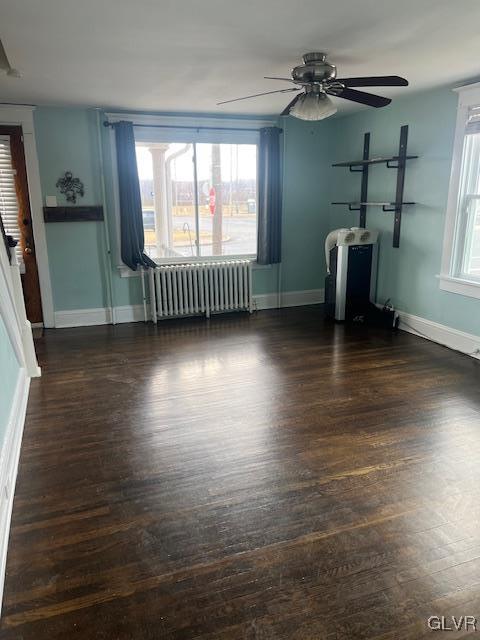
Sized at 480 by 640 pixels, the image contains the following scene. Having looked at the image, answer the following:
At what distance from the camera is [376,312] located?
544 cm

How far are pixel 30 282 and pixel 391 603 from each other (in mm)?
4830

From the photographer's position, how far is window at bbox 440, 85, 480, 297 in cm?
409

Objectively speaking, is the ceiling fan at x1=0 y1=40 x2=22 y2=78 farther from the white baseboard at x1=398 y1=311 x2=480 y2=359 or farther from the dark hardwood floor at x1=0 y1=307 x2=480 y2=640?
the white baseboard at x1=398 y1=311 x2=480 y2=359

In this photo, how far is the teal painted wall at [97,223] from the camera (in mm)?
5031

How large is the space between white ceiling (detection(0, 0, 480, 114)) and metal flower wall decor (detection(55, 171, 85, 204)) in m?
1.02

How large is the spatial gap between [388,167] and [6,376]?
433 cm

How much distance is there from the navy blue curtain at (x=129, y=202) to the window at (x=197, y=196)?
199 mm

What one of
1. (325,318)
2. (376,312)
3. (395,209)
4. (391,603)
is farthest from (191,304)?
(391,603)

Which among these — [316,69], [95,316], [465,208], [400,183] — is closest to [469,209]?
[465,208]

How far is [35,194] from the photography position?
5.04 metres

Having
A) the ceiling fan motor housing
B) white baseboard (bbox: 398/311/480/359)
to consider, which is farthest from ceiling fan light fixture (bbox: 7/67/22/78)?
white baseboard (bbox: 398/311/480/359)

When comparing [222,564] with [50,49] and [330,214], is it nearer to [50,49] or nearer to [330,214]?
[50,49]

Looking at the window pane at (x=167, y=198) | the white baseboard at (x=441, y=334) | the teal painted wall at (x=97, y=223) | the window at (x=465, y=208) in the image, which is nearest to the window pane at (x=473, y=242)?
the window at (x=465, y=208)

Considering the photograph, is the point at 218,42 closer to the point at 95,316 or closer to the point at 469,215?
the point at 469,215
